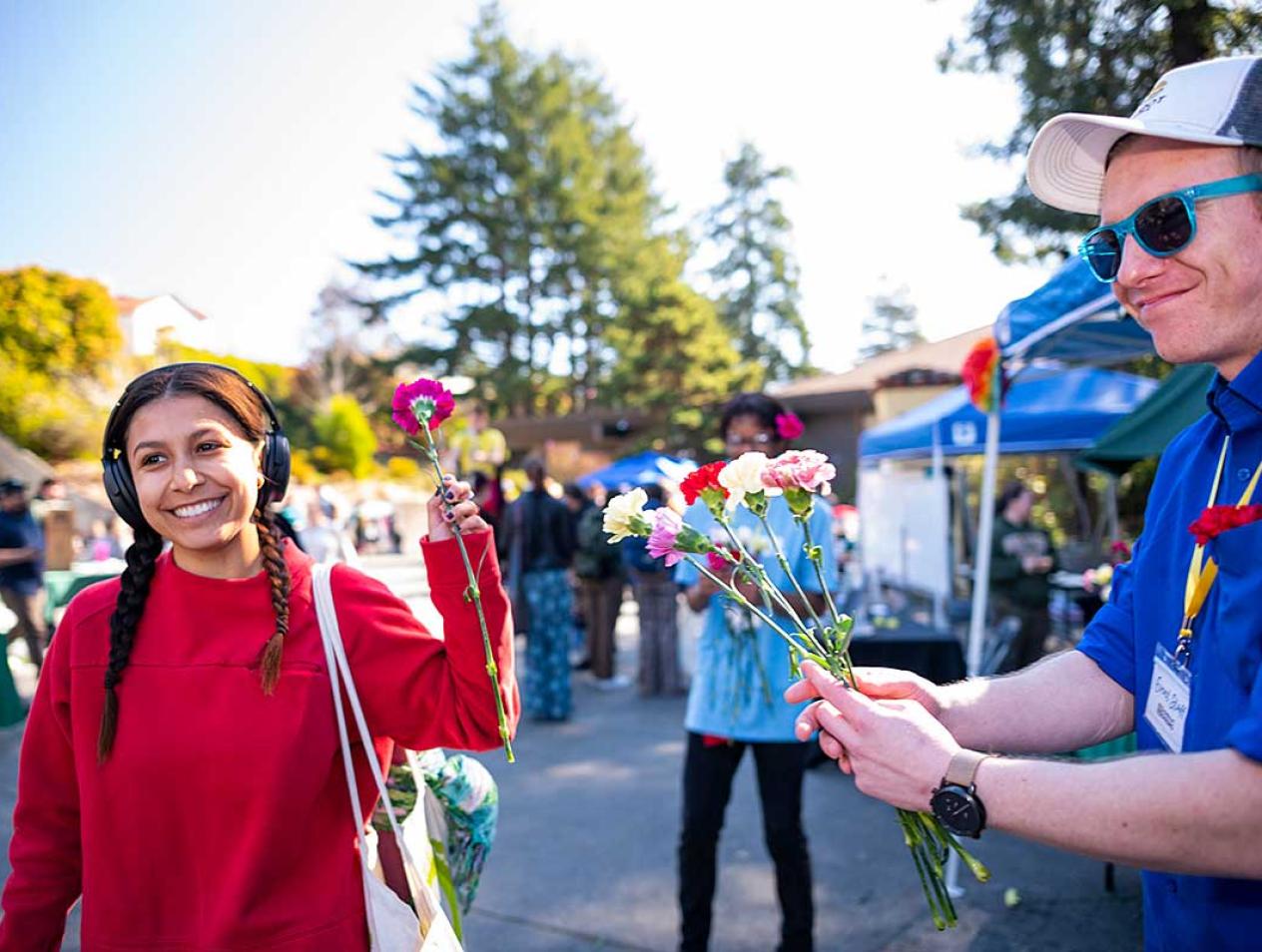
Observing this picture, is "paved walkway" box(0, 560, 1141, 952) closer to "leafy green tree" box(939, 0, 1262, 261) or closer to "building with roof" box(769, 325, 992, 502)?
"leafy green tree" box(939, 0, 1262, 261)

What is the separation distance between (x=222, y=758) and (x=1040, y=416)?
8.19m

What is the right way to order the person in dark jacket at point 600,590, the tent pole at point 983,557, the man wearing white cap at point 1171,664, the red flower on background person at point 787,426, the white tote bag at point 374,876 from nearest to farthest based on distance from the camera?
the man wearing white cap at point 1171,664 → the white tote bag at point 374,876 → the red flower on background person at point 787,426 → the tent pole at point 983,557 → the person in dark jacket at point 600,590

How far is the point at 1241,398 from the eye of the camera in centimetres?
125

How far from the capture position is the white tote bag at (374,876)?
160 centimetres

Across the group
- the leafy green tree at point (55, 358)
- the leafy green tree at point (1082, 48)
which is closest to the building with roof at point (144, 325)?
the leafy green tree at point (55, 358)

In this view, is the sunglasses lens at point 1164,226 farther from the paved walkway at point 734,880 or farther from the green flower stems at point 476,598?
the paved walkway at point 734,880

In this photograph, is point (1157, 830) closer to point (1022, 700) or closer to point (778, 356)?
point (1022, 700)

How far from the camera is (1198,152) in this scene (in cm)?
123

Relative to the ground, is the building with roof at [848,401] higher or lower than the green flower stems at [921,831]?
higher

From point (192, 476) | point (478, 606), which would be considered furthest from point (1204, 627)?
point (192, 476)

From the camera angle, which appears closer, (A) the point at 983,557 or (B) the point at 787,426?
(B) the point at 787,426

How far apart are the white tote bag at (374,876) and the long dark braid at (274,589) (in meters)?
0.07

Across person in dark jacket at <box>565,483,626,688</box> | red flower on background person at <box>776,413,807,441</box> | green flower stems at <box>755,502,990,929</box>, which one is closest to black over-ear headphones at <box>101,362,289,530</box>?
green flower stems at <box>755,502,990,929</box>

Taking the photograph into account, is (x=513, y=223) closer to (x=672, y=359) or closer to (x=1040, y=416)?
(x=672, y=359)
